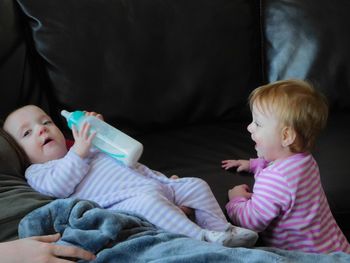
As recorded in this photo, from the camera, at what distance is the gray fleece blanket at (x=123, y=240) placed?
1.00m

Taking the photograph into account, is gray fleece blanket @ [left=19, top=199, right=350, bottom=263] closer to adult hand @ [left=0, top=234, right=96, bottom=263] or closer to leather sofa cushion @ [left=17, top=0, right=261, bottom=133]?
adult hand @ [left=0, top=234, right=96, bottom=263]

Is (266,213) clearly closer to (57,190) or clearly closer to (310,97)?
(310,97)

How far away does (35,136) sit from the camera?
1404mm

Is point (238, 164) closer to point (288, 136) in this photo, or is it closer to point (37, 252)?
point (288, 136)

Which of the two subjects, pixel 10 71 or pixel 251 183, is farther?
pixel 10 71

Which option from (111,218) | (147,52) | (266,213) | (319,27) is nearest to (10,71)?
(147,52)

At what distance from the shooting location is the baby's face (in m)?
1.40

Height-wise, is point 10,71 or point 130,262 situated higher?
point 10,71

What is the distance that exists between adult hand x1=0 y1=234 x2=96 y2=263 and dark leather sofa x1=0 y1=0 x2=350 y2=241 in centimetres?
55

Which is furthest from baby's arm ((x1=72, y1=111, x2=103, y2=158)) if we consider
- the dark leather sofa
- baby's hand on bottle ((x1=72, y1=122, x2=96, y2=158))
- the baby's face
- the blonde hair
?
the blonde hair

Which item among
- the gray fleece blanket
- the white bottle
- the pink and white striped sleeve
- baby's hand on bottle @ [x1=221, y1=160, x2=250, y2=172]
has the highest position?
the white bottle

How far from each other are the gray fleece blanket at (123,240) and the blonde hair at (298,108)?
0.28 meters

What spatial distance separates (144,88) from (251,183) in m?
0.48

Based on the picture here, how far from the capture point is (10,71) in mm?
1614
